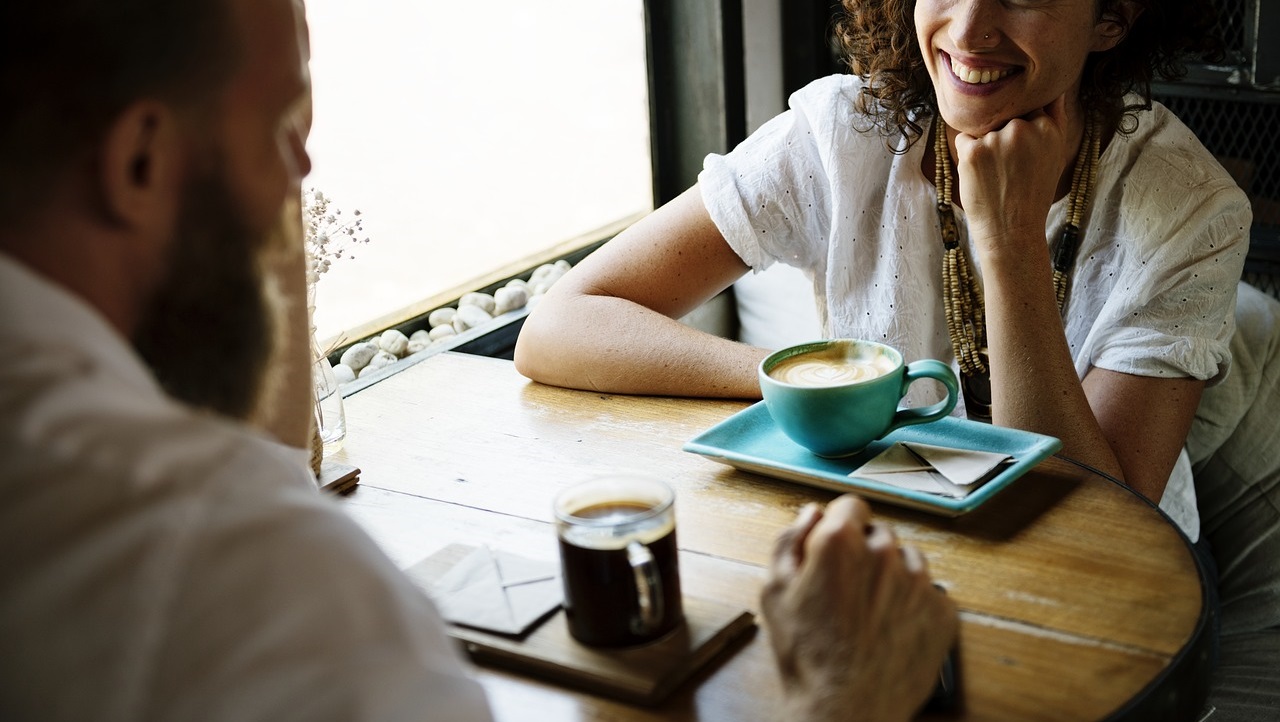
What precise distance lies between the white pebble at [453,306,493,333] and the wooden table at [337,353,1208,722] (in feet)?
2.25

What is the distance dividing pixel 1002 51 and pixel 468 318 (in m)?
1.13

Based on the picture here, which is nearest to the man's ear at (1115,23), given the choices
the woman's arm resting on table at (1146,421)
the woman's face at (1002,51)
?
the woman's face at (1002,51)

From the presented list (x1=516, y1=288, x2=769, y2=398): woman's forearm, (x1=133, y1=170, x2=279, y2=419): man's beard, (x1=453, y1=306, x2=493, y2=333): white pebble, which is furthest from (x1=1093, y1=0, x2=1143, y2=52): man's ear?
(x1=133, y1=170, x2=279, y2=419): man's beard

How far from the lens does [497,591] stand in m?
1.01

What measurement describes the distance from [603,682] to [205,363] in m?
0.36

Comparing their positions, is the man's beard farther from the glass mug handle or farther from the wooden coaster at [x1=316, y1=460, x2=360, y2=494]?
the wooden coaster at [x1=316, y1=460, x2=360, y2=494]

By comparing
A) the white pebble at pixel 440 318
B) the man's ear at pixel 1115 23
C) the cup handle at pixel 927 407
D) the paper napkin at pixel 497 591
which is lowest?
the white pebble at pixel 440 318

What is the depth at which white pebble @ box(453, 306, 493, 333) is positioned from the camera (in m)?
2.32

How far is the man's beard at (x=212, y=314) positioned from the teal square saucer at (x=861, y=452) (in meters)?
0.57

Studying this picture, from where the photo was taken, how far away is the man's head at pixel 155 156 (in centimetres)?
64

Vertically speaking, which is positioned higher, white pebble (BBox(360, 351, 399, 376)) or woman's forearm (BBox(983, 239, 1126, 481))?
woman's forearm (BBox(983, 239, 1126, 481))

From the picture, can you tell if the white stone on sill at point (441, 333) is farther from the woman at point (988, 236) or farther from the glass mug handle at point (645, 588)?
the glass mug handle at point (645, 588)

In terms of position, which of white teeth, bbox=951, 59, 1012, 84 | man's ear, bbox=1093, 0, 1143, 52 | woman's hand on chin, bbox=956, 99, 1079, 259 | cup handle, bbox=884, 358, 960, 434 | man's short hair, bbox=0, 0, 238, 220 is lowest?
cup handle, bbox=884, 358, 960, 434

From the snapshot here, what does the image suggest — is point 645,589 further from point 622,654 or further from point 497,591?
point 497,591
